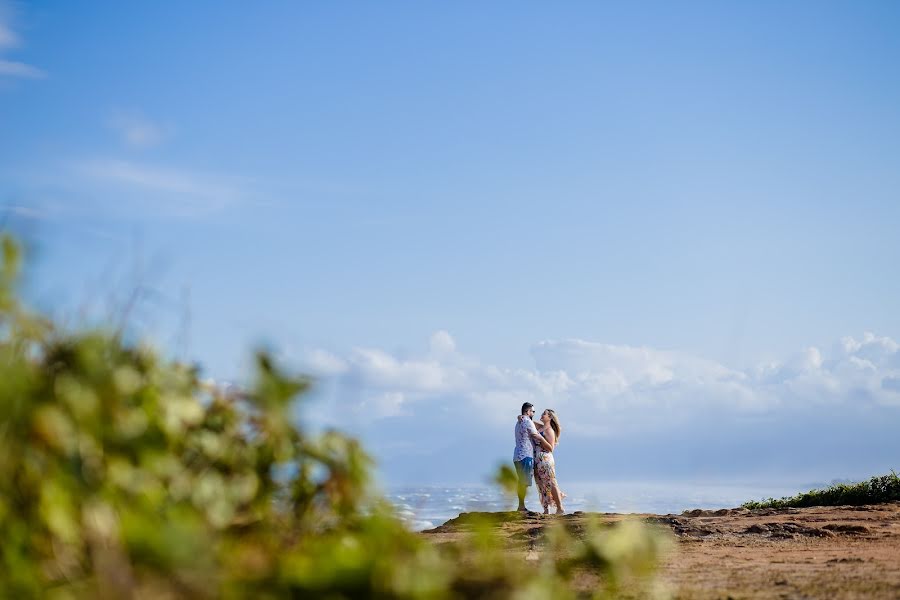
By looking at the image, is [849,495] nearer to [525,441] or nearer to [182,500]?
[525,441]

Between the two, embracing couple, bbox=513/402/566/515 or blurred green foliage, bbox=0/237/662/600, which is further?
embracing couple, bbox=513/402/566/515

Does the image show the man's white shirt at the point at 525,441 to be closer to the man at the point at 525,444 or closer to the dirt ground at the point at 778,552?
the man at the point at 525,444

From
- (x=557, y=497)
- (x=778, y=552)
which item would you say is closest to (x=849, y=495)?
(x=557, y=497)

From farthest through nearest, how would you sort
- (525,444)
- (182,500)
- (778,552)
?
(525,444), (778,552), (182,500)

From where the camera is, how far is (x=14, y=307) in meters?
2.67

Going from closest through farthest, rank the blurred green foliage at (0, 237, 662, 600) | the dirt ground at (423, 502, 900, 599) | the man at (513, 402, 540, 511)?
the blurred green foliage at (0, 237, 662, 600) → the dirt ground at (423, 502, 900, 599) → the man at (513, 402, 540, 511)

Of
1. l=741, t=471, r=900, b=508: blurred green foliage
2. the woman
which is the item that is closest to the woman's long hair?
the woman

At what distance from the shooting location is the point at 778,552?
26.0ft

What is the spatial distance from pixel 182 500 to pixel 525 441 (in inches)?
548

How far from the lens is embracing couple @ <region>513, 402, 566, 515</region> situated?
625 inches

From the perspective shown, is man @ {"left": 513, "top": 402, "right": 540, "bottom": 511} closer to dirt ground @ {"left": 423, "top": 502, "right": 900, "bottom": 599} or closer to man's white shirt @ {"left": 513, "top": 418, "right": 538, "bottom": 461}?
man's white shirt @ {"left": 513, "top": 418, "right": 538, "bottom": 461}

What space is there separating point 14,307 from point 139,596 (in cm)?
128

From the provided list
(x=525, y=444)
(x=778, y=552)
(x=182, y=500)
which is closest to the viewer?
(x=182, y=500)

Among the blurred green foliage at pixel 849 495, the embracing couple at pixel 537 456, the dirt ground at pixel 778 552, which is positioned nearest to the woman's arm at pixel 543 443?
the embracing couple at pixel 537 456
